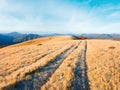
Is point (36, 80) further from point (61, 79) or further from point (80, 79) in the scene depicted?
point (80, 79)

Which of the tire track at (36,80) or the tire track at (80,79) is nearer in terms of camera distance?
the tire track at (36,80)

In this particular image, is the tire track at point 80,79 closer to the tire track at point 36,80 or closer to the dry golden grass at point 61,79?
the dry golden grass at point 61,79

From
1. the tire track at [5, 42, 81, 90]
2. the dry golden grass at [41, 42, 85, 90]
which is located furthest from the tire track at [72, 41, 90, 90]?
the tire track at [5, 42, 81, 90]

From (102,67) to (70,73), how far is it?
18.7 ft

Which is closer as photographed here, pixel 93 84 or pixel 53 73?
pixel 93 84

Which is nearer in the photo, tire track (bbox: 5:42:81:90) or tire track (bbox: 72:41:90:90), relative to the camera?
tire track (bbox: 5:42:81:90)

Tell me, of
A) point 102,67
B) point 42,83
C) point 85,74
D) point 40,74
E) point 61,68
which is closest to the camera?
point 42,83

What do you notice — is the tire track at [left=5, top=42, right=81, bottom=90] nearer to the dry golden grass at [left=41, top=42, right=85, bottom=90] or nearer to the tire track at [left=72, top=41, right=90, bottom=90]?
the dry golden grass at [left=41, top=42, right=85, bottom=90]

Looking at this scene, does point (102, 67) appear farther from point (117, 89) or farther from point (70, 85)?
point (70, 85)

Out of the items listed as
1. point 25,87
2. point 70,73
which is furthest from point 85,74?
point 25,87

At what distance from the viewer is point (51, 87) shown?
46.5 ft

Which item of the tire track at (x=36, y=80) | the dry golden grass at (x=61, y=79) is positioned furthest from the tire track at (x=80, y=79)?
the tire track at (x=36, y=80)

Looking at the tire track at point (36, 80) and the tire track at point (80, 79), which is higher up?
the tire track at point (36, 80)

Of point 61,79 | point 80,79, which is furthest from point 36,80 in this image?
point 80,79
